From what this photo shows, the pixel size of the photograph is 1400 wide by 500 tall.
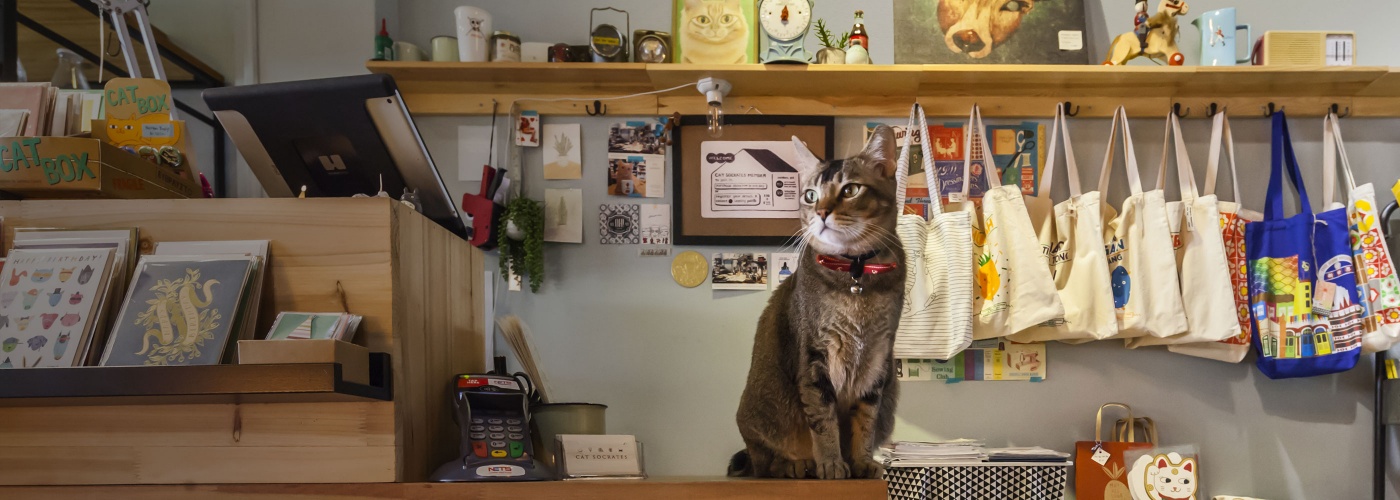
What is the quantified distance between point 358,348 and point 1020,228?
1.70 m

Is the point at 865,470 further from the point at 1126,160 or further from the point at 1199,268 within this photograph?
the point at 1126,160

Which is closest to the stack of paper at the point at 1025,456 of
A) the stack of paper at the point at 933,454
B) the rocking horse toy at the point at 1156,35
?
the stack of paper at the point at 933,454

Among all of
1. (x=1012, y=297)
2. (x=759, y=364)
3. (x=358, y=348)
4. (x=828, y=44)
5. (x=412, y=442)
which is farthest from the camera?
(x=828, y=44)

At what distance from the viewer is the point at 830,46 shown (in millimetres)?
2266

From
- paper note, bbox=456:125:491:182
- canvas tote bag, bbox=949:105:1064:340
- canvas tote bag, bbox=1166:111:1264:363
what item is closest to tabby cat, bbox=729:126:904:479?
canvas tote bag, bbox=949:105:1064:340

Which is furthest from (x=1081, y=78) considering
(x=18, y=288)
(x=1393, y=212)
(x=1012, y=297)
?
(x=18, y=288)

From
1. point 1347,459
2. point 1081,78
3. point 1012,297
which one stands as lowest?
point 1347,459

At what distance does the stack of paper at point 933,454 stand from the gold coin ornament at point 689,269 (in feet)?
2.13

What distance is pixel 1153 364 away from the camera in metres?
2.33

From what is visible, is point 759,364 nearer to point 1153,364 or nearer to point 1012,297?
point 1012,297

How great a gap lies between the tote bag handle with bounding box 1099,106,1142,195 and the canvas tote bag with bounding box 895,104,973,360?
0.46 m

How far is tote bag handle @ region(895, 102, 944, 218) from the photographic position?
1.36m

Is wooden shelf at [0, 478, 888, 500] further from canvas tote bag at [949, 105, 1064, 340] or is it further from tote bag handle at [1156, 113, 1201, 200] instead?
tote bag handle at [1156, 113, 1201, 200]

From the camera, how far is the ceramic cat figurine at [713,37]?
226cm
